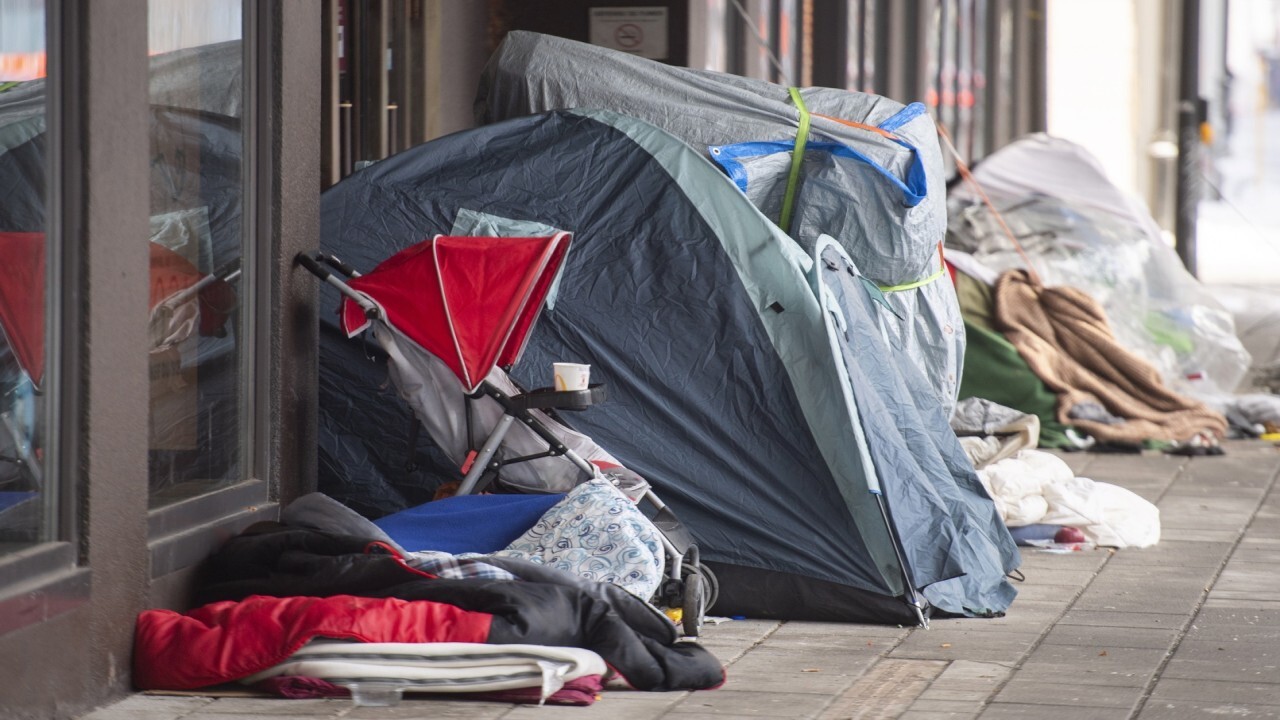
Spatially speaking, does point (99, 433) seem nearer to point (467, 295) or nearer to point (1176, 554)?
point (467, 295)

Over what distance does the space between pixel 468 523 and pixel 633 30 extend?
4.44 meters

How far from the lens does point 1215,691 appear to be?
4.30 m

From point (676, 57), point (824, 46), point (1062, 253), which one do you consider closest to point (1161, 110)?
point (824, 46)

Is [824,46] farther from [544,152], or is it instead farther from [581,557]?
[581,557]

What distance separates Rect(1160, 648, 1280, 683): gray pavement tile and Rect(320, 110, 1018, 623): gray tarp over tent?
0.68m

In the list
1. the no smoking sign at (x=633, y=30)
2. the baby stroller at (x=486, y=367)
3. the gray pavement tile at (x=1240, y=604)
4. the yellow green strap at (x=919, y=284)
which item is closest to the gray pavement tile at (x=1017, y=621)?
the gray pavement tile at (x=1240, y=604)

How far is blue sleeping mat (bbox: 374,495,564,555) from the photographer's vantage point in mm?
4828

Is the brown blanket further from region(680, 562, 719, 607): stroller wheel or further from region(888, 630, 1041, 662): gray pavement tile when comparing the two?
region(680, 562, 719, 607): stroller wheel

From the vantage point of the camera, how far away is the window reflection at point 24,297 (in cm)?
385

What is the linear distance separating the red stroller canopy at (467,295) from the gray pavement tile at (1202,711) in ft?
6.07

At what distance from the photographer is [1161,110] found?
18.6 meters

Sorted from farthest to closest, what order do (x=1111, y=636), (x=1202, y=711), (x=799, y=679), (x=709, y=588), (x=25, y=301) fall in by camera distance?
(x=709, y=588) < (x=1111, y=636) < (x=799, y=679) < (x=1202, y=711) < (x=25, y=301)

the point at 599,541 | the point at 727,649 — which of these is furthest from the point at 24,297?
the point at 727,649

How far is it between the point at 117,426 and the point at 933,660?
83.4 inches
